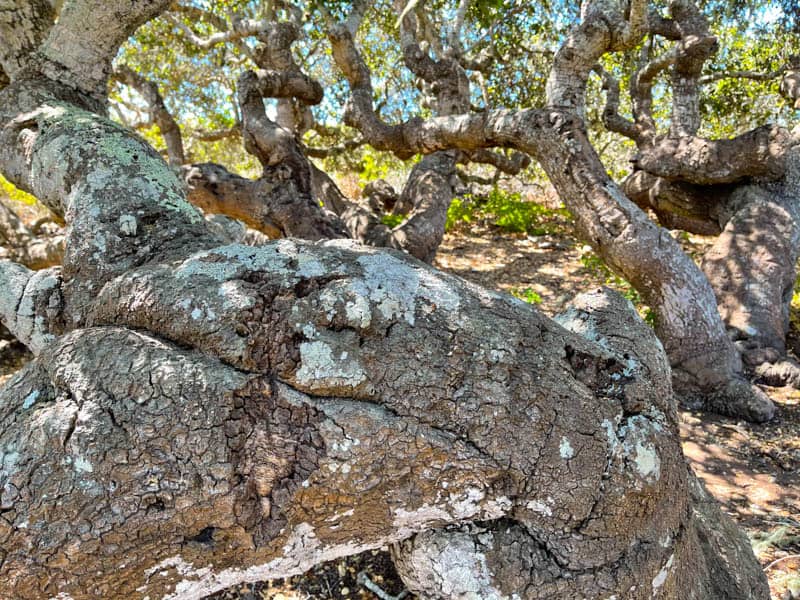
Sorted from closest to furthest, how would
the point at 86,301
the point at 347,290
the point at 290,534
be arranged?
the point at 290,534 < the point at 347,290 < the point at 86,301

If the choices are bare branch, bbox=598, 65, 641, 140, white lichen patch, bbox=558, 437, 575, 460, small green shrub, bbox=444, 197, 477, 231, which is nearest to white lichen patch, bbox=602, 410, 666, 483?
white lichen patch, bbox=558, 437, 575, 460

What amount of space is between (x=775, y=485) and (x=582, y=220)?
210cm

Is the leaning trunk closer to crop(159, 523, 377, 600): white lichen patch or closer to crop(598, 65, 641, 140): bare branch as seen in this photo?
crop(159, 523, 377, 600): white lichen patch

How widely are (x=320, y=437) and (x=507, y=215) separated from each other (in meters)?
7.17

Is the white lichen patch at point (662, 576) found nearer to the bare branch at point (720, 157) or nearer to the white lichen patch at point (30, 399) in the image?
the white lichen patch at point (30, 399)

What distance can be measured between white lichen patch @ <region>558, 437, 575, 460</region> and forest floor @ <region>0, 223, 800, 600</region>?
91 cm

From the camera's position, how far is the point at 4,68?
9.26 feet

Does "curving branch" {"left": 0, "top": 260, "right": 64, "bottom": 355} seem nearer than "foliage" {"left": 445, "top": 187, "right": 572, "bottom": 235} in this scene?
Yes

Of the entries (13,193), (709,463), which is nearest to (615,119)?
(709,463)

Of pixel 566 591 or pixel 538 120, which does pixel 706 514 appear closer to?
pixel 566 591

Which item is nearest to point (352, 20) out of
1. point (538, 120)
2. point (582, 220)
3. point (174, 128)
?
point (538, 120)

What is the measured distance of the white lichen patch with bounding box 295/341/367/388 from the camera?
1382mm

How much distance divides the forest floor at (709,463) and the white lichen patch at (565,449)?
0.91m

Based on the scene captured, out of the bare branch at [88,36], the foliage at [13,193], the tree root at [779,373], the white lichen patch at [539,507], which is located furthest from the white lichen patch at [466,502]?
the foliage at [13,193]
